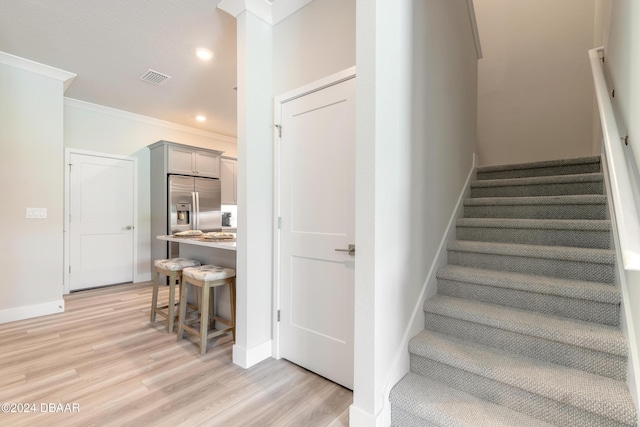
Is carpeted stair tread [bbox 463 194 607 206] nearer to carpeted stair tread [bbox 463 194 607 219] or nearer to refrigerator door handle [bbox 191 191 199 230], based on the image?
carpeted stair tread [bbox 463 194 607 219]

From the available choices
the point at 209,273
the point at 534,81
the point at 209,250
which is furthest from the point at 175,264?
the point at 534,81

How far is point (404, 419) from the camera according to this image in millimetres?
1435

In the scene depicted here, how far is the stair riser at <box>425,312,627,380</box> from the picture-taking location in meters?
1.30

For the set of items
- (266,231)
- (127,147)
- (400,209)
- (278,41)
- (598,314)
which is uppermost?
(278,41)

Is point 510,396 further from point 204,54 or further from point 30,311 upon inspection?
point 30,311

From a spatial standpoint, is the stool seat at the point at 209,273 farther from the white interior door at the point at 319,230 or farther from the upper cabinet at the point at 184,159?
the upper cabinet at the point at 184,159

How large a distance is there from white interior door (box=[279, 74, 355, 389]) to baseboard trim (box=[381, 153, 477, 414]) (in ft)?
1.27

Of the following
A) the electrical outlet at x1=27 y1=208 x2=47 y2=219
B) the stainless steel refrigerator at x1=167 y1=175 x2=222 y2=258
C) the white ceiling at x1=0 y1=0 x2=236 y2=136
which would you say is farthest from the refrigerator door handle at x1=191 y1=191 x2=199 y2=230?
the electrical outlet at x1=27 y1=208 x2=47 y2=219

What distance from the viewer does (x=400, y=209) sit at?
161cm

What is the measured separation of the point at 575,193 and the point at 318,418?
2499mm

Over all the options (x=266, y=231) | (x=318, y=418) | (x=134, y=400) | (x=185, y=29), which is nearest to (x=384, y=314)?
(x=318, y=418)

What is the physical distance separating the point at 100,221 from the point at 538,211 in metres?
5.56

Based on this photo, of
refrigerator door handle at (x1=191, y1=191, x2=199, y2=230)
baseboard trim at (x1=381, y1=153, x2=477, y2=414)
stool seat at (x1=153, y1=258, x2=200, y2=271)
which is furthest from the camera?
refrigerator door handle at (x1=191, y1=191, x2=199, y2=230)

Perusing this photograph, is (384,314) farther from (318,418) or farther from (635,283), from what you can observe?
(635,283)
